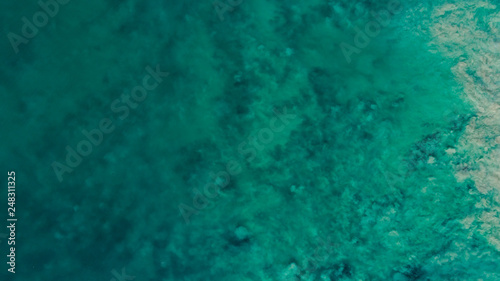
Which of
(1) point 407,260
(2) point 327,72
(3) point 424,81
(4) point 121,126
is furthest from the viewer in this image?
(4) point 121,126

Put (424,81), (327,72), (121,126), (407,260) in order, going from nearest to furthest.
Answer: (407,260) → (424,81) → (327,72) → (121,126)

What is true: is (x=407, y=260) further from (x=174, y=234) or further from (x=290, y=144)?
(x=174, y=234)

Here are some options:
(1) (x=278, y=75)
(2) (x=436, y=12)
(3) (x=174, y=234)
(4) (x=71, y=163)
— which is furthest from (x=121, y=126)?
(2) (x=436, y=12)

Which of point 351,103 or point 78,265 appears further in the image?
point 78,265

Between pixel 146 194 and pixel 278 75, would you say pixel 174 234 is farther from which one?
pixel 278 75

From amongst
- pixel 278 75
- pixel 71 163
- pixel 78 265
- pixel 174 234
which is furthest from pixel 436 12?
pixel 78 265

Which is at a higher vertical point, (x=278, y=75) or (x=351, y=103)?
(x=278, y=75)

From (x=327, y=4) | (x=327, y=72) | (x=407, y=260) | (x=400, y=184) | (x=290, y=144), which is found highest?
(x=327, y=4)
